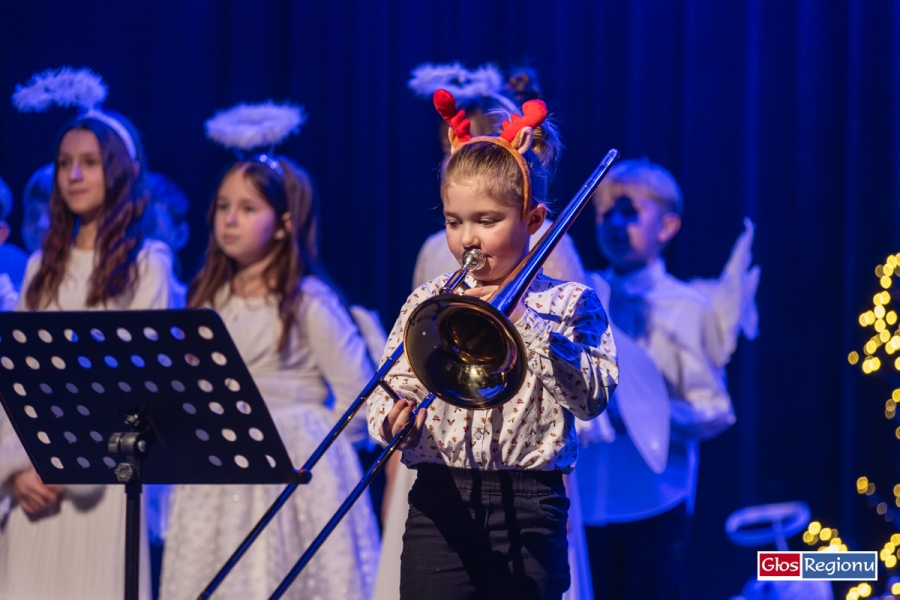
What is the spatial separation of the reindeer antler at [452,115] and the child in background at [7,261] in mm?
2971

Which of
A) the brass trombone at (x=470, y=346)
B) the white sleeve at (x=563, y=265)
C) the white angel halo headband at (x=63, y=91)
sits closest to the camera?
the brass trombone at (x=470, y=346)

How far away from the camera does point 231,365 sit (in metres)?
1.95

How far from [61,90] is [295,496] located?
7.69 ft

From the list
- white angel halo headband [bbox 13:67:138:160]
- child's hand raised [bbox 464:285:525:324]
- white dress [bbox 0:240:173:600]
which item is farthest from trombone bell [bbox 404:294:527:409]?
white angel halo headband [bbox 13:67:138:160]

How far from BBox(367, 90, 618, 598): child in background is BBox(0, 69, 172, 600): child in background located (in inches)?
81.4

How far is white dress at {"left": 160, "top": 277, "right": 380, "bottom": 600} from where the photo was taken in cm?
349

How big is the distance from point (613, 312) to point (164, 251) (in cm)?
193

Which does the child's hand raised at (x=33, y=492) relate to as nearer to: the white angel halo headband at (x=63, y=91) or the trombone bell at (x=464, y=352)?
the white angel halo headband at (x=63, y=91)

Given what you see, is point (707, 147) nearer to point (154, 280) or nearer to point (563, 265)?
point (563, 265)

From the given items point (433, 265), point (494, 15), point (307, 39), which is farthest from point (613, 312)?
point (307, 39)

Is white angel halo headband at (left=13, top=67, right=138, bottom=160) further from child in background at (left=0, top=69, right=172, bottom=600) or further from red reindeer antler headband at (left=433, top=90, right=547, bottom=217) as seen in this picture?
red reindeer antler headband at (left=433, top=90, right=547, bottom=217)

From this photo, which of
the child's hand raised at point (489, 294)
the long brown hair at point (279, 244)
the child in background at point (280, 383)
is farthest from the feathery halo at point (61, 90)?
the child's hand raised at point (489, 294)

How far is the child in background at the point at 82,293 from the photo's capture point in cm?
361

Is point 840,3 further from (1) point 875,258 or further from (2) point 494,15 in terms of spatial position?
(2) point 494,15
